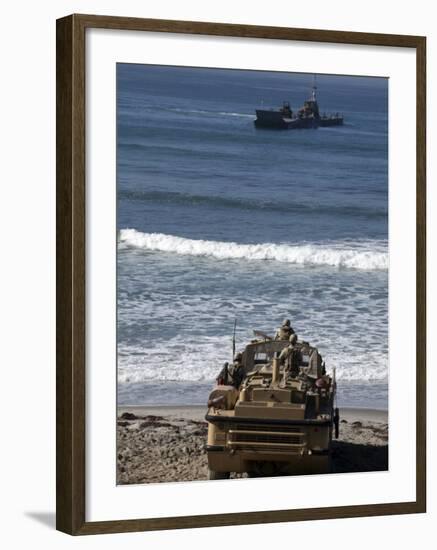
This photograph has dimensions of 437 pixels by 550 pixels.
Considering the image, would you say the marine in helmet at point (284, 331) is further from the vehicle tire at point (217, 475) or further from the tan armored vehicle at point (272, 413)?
the vehicle tire at point (217, 475)

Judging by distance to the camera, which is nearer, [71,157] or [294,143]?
[71,157]

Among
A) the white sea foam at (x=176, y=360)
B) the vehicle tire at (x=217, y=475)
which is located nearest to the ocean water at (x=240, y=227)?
the white sea foam at (x=176, y=360)

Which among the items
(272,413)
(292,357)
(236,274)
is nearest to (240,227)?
(236,274)

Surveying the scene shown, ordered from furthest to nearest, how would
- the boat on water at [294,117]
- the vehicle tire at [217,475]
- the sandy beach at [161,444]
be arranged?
1. the boat on water at [294,117]
2. the vehicle tire at [217,475]
3. the sandy beach at [161,444]

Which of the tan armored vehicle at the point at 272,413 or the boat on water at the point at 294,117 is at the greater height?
the boat on water at the point at 294,117

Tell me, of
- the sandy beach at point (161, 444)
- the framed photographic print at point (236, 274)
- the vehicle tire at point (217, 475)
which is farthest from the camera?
the vehicle tire at point (217, 475)

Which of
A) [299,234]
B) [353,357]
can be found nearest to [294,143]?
[299,234]
